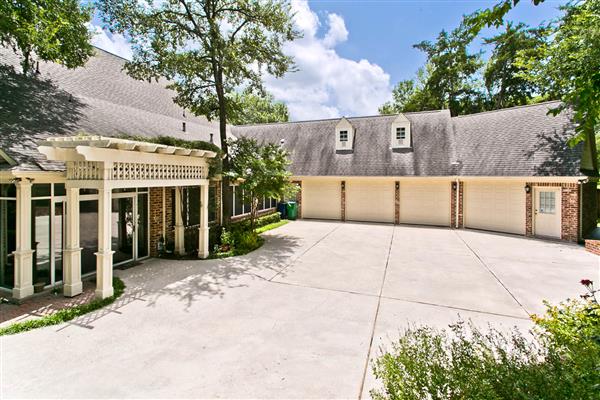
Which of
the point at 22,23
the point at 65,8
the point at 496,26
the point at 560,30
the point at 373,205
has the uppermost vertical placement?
the point at 560,30

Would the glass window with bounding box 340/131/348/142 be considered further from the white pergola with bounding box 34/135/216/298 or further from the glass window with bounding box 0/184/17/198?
the glass window with bounding box 0/184/17/198

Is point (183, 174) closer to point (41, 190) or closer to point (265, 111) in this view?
point (41, 190)

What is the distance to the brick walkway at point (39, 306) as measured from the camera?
5.55 m

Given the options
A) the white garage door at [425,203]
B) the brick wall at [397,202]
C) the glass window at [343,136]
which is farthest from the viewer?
the glass window at [343,136]

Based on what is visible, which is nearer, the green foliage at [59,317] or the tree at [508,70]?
the green foliage at [59,317]

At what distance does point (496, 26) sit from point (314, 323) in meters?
5.03

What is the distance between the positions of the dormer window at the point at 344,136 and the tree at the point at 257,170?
7613mm

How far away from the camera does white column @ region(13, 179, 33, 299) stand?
6137mm

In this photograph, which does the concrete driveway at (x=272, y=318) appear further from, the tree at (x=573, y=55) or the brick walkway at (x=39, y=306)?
the tree at (x=573, y=55)

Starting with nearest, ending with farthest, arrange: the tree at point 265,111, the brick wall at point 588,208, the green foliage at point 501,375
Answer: the green foliage at point 501,375
the brick wall at point 588,208
the tree at point 265,111

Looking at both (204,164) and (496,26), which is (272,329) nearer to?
(496,26)

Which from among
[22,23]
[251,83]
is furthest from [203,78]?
[22,23]

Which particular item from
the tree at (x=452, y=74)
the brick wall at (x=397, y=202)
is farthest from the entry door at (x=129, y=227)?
the tree at (x=452, y=74)

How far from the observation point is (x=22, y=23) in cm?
712
